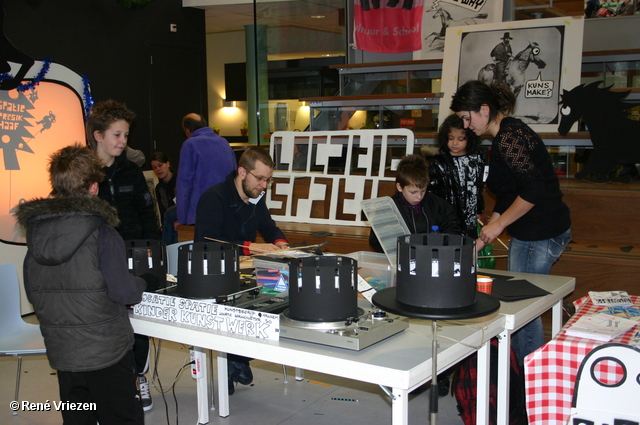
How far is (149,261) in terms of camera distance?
2186mm

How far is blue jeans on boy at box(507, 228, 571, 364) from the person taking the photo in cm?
263

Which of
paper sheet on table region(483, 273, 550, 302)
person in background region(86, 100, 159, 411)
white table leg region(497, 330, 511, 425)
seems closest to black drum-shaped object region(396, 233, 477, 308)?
white table leg region(497, 330, 511, 425)

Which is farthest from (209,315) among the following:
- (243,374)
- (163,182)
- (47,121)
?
(163,182)

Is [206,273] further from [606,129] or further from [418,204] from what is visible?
[606,129]

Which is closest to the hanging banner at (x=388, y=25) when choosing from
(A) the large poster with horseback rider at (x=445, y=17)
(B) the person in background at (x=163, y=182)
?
(A) the large poster with horseback rider at (x=445, y=17)

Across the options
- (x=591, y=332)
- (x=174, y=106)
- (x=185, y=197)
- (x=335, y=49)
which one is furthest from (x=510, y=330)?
(x=174, y=106)

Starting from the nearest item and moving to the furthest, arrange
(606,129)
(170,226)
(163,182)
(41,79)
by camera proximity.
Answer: (606,129)
(170,226)
(41,79)
(163,182)

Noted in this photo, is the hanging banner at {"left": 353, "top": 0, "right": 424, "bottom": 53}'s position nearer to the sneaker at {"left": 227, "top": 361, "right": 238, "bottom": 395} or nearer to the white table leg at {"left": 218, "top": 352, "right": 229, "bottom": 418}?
the sneaker at {"left": 227, "top": 361, "right": 238, "bottom": 395}

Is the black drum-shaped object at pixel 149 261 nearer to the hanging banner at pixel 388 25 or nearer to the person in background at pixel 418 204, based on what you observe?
the person in background at pixel 418 204

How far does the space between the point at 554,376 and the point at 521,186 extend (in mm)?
1010

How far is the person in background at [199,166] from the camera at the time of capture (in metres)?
4.29

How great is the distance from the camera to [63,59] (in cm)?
600

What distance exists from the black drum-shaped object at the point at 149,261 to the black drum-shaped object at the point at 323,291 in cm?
67

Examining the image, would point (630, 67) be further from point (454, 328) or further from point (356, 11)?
point (454, 328)
